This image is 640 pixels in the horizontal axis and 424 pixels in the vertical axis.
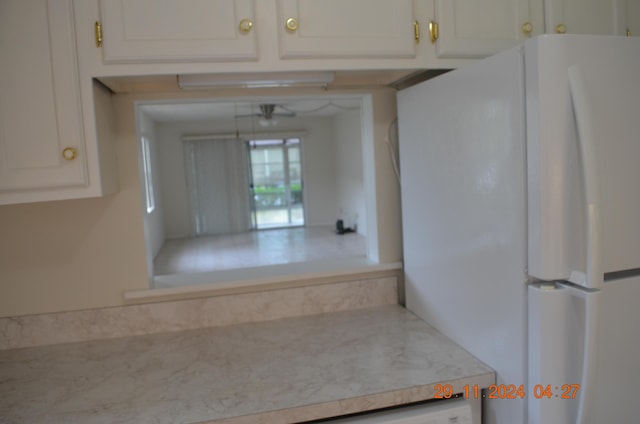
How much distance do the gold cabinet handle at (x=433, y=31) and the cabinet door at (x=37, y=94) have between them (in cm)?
102

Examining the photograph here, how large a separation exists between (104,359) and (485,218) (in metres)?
1.21

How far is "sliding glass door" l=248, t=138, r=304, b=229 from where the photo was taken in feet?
30.8

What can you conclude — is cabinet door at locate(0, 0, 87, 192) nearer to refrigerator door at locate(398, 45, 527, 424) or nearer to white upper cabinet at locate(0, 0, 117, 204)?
white upper cabinet at locate(0, 0, 117, 204)

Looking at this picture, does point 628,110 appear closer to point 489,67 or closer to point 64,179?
point 489,67

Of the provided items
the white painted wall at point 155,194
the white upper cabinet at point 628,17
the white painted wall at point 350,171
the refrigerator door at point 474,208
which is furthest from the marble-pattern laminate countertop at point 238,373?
the white painted wall at point 350,171

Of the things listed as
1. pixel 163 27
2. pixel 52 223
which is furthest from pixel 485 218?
pixel 52 223

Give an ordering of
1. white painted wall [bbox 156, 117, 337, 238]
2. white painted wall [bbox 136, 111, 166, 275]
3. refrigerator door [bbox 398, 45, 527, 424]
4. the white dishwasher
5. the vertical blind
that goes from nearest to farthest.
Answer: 1. refrigerator door [bbox 398, 45, 527, 424]
2. the white dishwasher
3. white painted wall [bbox 136, 111, 166, 275]
4. white painted wall [bbox 156, 117, 337, 238]
5. the vertical blind

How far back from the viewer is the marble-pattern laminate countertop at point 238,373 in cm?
110

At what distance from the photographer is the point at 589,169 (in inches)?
35.9

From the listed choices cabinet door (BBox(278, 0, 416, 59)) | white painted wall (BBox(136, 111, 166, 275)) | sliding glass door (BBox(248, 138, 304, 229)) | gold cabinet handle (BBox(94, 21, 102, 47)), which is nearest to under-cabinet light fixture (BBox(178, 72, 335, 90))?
cabinet door (BBox(278, 0, 416, 59))

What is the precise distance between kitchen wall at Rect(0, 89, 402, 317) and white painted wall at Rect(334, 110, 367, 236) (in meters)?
6.23

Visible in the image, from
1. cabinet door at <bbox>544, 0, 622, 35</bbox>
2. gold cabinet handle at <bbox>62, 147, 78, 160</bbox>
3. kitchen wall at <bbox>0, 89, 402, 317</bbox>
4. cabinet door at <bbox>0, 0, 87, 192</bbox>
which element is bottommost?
kitchen wall at <bbox>0, 89, 402, 317</bbox>

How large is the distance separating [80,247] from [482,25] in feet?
4.97
